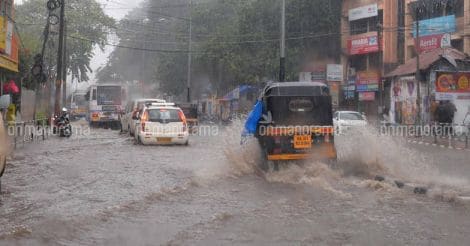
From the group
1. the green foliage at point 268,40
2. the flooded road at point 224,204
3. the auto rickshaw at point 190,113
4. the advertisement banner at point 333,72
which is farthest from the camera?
the green foliage at point 268,40

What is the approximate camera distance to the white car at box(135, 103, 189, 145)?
21.6m

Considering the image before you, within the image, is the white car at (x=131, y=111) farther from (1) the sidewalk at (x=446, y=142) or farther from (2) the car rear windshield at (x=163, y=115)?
(1) the sidewalk at (x=446, y=142)

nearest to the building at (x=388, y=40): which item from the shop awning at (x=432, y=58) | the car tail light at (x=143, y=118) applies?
the shop awning at (x=432, y=58)

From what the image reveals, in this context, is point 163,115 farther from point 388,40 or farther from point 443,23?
point 388,40

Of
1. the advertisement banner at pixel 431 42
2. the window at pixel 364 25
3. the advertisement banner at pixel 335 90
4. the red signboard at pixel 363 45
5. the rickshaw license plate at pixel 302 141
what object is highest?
the window at pixel 364 25

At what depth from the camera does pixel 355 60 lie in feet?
152

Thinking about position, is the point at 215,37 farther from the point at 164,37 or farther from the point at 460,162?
the point at 460,162

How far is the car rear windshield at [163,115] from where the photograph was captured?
855 inches

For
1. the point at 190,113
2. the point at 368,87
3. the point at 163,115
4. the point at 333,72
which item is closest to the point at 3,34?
the point at 163,115

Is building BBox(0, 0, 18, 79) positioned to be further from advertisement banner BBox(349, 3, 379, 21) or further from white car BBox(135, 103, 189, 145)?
advertisement banner BBox(349, 3, 379, 21)

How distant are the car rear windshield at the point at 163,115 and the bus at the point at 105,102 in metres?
18.1

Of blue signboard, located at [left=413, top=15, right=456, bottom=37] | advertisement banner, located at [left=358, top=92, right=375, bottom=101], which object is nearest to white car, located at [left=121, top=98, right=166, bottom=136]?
blue signboard, located at [left=413, top=15, right=456, bottom=37]

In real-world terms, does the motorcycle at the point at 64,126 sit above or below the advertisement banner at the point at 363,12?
below

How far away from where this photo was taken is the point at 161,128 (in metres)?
21.6
